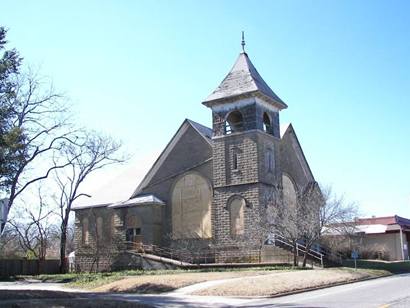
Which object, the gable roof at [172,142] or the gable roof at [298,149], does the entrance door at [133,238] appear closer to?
the gable roof at [172,142]

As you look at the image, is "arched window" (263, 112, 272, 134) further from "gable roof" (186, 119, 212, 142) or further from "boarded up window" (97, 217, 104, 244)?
"boarded up window" (97, 217, 104, 244)

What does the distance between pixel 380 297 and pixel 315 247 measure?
23.4 metres

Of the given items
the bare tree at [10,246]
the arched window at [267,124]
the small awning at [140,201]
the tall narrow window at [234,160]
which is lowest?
the bare tree at [10,246]

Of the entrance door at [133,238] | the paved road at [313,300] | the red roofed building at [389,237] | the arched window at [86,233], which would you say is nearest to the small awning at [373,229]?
the red roofed building at [389,237]

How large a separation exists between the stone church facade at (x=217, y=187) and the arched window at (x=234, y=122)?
77mm

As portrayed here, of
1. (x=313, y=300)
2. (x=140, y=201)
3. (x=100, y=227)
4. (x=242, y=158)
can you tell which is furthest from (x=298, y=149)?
(x=313, y=300)

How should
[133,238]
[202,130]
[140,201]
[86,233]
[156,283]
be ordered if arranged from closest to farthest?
[156,283] → [140,201] → [133,238] → [202,130] → [86,233]

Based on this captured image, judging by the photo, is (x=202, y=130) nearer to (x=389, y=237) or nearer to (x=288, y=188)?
(x=288, y=188)

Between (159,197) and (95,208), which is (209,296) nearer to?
(159,197)

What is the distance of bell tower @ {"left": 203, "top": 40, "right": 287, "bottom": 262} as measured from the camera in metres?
38.5

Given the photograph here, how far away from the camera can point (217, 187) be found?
40625 mm

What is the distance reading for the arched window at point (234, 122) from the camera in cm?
4188

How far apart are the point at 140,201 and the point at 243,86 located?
12.5 metres

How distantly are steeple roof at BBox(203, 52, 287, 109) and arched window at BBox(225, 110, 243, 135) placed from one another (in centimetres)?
149
